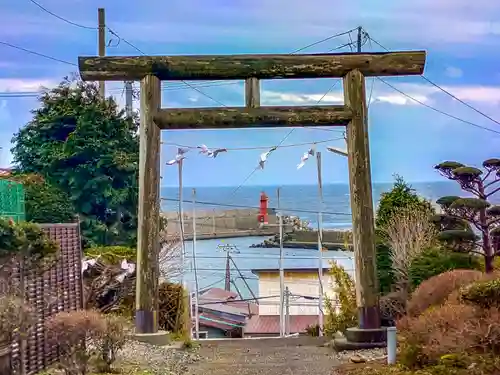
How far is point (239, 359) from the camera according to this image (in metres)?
8.49

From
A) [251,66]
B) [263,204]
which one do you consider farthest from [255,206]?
[251,66]

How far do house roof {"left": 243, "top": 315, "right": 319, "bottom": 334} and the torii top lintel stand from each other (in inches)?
270

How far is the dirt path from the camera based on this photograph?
25.1ft

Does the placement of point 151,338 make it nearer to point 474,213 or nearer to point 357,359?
point 357,359

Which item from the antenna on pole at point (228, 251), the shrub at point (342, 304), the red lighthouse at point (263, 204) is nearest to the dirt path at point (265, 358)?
the shrub at point (342, 304)

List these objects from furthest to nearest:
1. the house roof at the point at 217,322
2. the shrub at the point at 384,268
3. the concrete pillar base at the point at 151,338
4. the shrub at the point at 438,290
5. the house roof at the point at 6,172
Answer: the house roof at the point at 217,322, the house roof at the point at 6,172, the shrub at the point at 384,268, the concrete pillar base at the point at 151,338, the shrub at the point at 438,290

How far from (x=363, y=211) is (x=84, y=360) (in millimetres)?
4101

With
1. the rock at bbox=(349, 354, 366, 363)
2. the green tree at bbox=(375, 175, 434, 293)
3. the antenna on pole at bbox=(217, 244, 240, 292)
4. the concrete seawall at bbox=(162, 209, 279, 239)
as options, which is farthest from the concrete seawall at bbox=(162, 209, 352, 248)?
the rock at bbox=(349, 354, 366, 363)

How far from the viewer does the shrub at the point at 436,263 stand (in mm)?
9820

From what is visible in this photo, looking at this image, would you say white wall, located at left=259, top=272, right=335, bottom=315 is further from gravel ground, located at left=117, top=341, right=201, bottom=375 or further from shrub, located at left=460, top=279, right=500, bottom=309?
shrub, located at left=460, top=279, right=500, bottom=309

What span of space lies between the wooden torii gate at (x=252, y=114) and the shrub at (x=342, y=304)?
1.77 metres

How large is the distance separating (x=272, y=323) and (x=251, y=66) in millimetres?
7638

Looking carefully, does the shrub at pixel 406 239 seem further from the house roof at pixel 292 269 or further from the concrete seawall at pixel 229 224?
the concrete seawall at pixel 229 224

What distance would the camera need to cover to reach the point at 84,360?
6.74m
